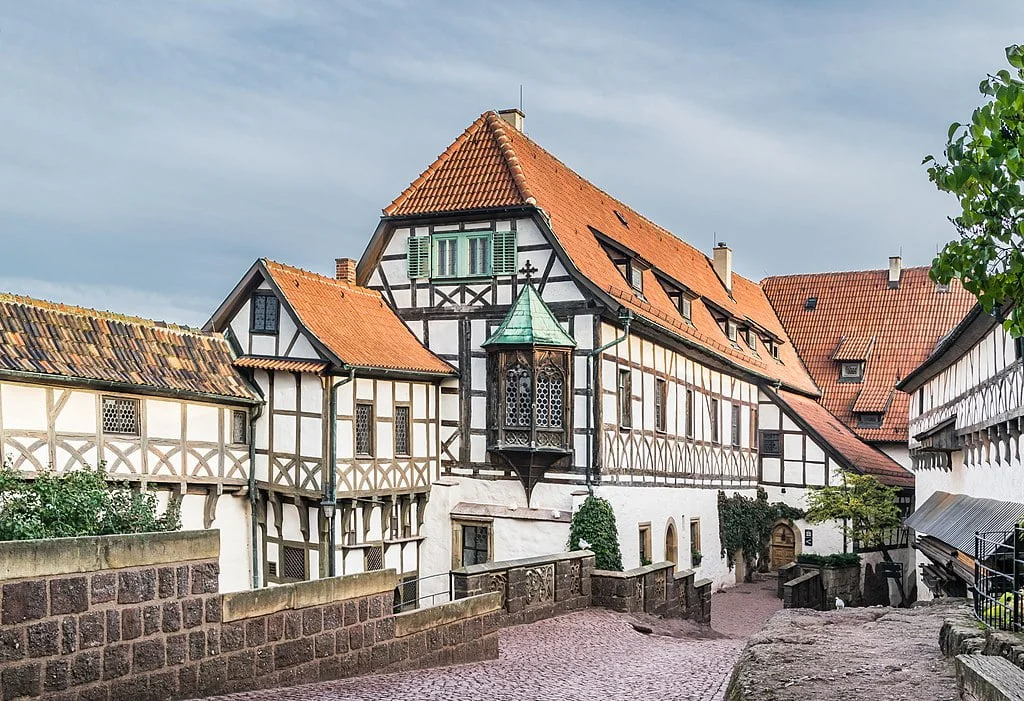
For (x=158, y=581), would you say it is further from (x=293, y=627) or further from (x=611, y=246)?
(x=611, y=246)

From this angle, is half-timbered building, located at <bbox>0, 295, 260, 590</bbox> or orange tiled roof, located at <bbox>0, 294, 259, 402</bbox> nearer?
half-timbered building, located at <bbox>0, 295, 260, 590</bbox>

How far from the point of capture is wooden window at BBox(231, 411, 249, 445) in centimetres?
2250

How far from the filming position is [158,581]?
8.91 metres

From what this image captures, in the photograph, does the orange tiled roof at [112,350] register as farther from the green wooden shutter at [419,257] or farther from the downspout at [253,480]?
the green wooden shutter at [419,257]

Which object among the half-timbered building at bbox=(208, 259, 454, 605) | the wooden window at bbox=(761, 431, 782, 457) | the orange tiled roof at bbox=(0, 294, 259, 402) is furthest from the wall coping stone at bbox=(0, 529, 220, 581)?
the wooden window at bbox=(761, 431, 782, 457)

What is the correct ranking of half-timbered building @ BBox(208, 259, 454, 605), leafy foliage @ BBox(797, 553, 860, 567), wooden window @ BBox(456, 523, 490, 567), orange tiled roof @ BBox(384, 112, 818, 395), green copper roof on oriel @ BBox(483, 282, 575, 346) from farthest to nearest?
leafy foliage @ BBox(797, 553, 860, 567) → orange tiled roof @ BBox(384, 112, 818, 395) → wooden window @ BBox(456, 523, 490, 567) → green copper roof on oriel @ BBox(483, 282, 575, 346) → half-timbered building @ BBox(208, 259, 454, 605)

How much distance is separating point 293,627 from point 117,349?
457 inches

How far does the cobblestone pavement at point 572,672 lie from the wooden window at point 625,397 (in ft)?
23.9

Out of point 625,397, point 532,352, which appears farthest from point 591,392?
point 625,397

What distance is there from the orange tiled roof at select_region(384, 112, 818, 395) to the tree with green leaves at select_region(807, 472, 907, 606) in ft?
14.2

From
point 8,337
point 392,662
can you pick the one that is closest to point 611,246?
point 8,337

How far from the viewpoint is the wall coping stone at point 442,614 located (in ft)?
38.9

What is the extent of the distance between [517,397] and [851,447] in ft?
53.7

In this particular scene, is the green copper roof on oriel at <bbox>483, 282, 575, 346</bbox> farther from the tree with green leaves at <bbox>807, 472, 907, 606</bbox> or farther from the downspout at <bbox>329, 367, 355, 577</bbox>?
the tree with green leaves at <bbox>807, 472, 907, 606</bbox>
